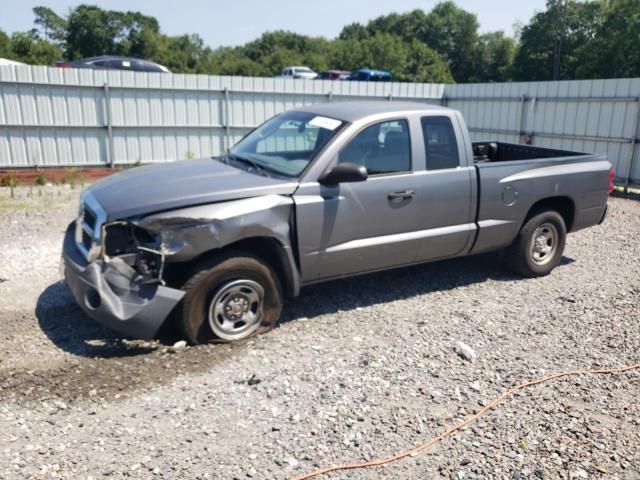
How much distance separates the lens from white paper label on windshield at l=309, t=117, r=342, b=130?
527 centimetres

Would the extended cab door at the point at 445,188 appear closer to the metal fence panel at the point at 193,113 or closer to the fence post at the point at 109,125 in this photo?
the metal fence panel at the point at 193,113

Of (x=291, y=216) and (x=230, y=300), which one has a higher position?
(x=291, y=216)

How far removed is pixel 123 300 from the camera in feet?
13.9

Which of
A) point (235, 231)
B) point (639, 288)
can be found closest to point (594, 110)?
point (639, 288)

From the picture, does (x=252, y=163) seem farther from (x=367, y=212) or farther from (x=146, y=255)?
(x=146, y=255)

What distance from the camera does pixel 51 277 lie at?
20.3 feet

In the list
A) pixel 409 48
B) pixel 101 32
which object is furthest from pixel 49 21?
pixel 409 48

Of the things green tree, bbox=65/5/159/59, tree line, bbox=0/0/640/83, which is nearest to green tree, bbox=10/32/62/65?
tree line, bbox=0/0/640/83

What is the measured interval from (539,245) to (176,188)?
14.1 feet

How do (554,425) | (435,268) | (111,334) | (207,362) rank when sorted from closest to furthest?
(554,425) → (207,362) → (111,334) → (435,268)

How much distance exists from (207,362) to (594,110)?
38.9 feet

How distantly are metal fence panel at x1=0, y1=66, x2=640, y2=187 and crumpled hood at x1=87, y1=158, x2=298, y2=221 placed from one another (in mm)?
8977

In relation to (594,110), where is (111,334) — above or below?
below

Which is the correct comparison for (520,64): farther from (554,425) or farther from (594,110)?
(554,425)
